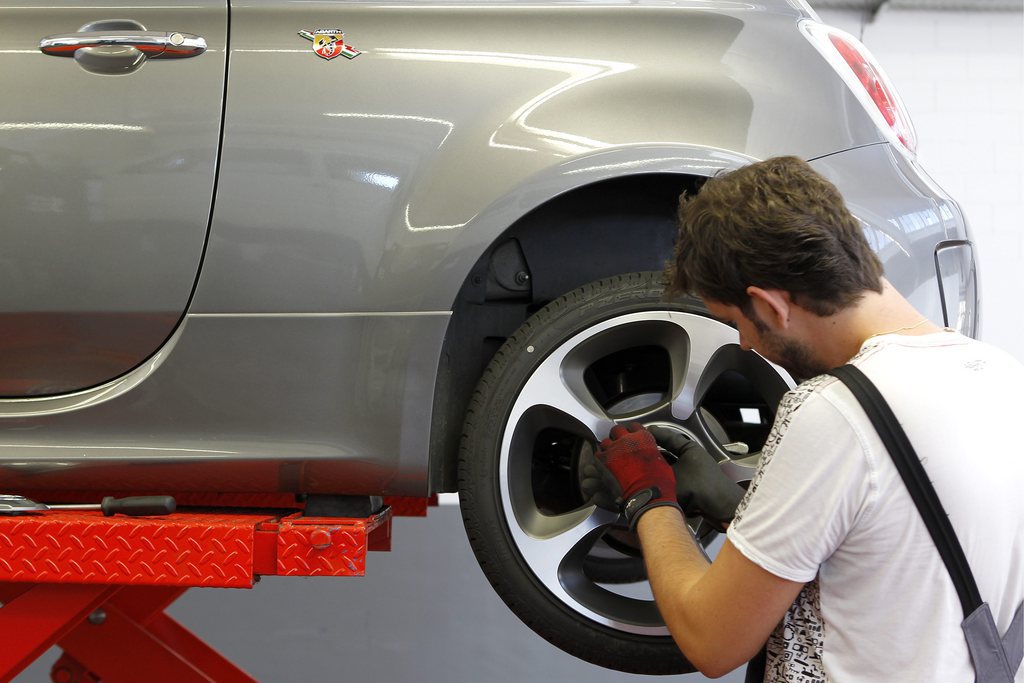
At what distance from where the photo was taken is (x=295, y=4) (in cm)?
123

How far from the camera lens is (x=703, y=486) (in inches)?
45.4

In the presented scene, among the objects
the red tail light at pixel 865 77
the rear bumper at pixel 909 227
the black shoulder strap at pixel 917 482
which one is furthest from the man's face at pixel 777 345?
the red tail light at pixel 865 77

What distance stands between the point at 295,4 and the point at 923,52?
4.71m

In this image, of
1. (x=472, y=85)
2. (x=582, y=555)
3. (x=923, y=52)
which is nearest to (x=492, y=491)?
(x=582, y=555)

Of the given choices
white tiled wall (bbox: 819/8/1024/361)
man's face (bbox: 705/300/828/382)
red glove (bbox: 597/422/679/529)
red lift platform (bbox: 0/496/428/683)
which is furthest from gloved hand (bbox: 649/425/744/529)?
→ white tiled wall (bbox: 819/8/1024/361)

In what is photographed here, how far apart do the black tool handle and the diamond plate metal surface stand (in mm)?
23

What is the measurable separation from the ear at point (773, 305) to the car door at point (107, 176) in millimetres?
756

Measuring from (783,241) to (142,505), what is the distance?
92cm

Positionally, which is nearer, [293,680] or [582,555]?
[582,555]

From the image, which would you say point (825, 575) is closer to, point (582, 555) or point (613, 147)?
point (582, 555)

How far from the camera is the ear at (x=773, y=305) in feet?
2.98

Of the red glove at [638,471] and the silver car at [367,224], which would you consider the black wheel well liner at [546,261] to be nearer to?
the silver car at [367,224]

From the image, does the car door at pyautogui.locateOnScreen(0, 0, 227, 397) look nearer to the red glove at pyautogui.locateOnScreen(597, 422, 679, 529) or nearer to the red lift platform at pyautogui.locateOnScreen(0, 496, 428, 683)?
the red lift platform at pyautogui.locateOnScreen(0, 496, 428, 683)

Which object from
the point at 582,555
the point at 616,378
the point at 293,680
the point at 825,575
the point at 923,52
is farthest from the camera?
the point at 923,52
